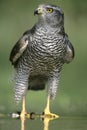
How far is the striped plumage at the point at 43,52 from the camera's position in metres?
13.6

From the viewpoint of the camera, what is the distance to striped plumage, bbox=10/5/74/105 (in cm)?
1364

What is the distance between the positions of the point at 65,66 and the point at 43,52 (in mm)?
6403

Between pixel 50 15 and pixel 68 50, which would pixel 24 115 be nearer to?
pixel 68 50

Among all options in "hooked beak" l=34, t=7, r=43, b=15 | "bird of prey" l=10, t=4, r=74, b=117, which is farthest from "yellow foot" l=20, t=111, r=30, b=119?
"hooked beak" l=34, t=7, r=43, b=15

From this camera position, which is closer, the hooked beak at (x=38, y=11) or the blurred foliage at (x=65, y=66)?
the hooked beak at (x=38, y=11)

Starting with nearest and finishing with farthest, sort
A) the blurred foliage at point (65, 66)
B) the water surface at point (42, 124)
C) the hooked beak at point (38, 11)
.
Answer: the water surface at point (42, 124), the hooked beak at point (38, 11), the blurred foliage at point (65, 66)

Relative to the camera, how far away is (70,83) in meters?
18.5

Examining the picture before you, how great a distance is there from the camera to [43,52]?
44.9ft

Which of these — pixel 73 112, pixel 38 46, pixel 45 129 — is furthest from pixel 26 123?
pixel 73 112

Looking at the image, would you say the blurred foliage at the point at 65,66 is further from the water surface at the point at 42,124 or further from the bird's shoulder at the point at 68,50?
the water surface at the point at 42,124

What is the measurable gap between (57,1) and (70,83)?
18.6ft

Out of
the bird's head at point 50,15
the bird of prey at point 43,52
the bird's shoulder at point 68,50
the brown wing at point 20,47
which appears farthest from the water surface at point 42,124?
the bird's head at point 50,15

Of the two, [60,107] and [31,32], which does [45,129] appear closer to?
[31,32]

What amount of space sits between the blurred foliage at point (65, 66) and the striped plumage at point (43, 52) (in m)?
0.90
